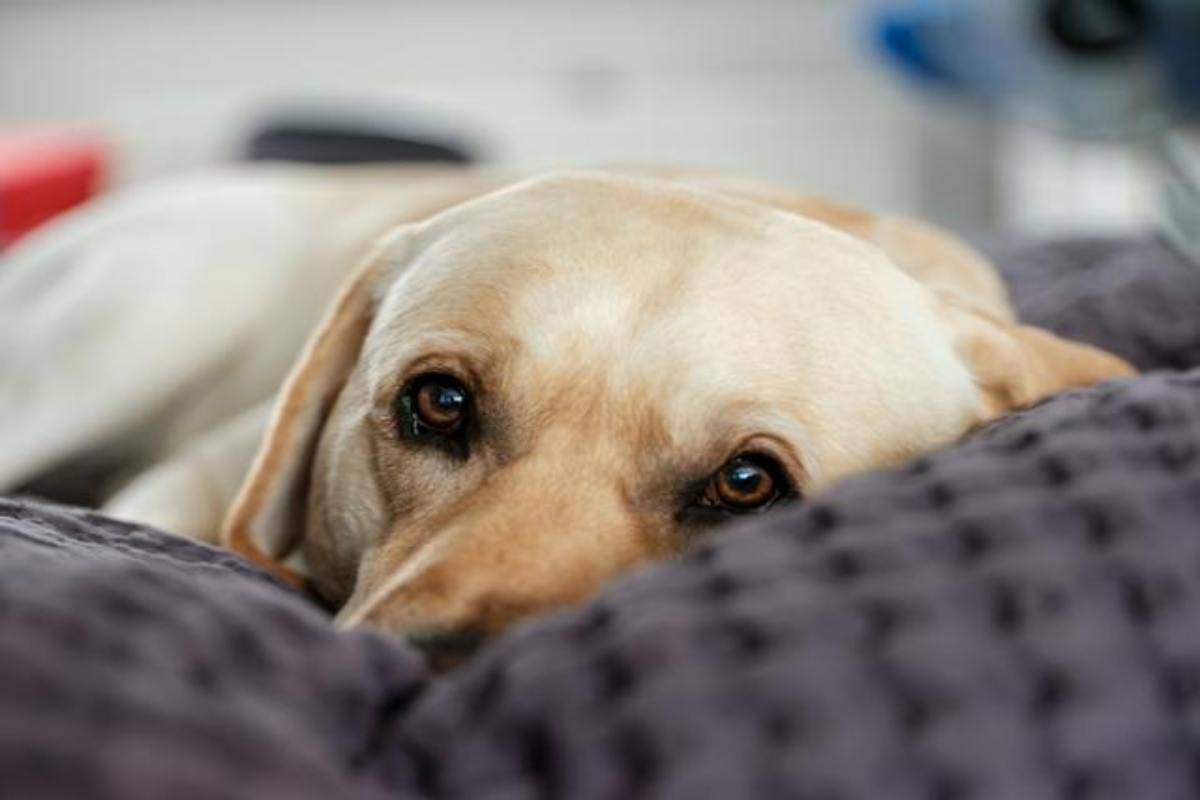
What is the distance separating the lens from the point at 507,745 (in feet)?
2.16

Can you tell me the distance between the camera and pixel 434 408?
1.27 metres

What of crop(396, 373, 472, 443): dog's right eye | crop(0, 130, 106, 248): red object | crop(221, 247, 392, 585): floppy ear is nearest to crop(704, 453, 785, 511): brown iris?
crop(396, 373, 472, 443): dog's right eye

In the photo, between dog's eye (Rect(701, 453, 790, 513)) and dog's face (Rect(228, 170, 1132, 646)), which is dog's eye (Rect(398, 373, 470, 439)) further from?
dog's eye (Rect(701, 453, 790, 513))

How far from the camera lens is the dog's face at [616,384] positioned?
1122 millimetres

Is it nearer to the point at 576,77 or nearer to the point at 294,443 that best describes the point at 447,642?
the point at 294,443

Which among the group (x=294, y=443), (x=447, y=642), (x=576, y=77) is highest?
(x=447, y=642)

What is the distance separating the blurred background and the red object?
984 mm

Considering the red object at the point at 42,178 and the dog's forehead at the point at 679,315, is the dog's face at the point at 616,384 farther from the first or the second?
the red object at the point at 42,178

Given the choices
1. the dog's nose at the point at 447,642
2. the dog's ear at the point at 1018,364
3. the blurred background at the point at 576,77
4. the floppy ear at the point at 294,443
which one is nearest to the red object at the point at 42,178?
the blurred background at the point at 576,77

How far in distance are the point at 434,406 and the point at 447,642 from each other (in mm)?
409

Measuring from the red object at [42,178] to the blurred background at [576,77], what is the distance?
98 cm

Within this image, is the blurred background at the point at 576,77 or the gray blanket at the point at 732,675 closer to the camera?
the gray blanket at the point at 732,675

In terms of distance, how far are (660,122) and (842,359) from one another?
14.4 ft

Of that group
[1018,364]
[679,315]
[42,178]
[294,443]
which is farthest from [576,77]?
[679,315]
